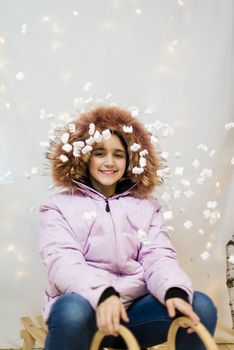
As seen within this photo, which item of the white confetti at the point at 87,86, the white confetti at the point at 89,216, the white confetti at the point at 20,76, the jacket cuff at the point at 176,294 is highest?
the white confetti at the point at 20,76

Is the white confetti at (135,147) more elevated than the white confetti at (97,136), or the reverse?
the white confetti at (97,136)

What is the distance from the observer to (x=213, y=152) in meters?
1.76

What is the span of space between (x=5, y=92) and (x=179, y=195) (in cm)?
69

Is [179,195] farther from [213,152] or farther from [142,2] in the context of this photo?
[142,2]

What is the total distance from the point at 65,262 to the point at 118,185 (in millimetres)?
355

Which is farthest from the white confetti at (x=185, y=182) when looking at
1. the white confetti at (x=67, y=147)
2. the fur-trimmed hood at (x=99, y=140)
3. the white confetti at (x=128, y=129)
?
the white confetti at (x=67, y=147)

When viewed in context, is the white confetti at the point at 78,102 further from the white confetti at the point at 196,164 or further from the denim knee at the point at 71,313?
the denim knee at the point at 71,313

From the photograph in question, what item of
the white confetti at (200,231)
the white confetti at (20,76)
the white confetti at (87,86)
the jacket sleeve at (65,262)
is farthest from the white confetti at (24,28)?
the white confetti at (200,231)

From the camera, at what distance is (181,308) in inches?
39.5

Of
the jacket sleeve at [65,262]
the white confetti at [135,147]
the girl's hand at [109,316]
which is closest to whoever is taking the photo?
the girl's hand at [109,316]

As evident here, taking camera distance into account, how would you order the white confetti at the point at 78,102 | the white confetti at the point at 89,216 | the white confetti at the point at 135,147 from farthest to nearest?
the white confetti at the point at 78,102 → the white confetti at the point at 135,147 → the white confetti at the point at 89,216

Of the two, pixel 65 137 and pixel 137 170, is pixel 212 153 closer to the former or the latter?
pixel 137 170

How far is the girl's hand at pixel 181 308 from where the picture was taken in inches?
38.8

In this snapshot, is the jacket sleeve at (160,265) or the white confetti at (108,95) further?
the white confetti at (108,95)
